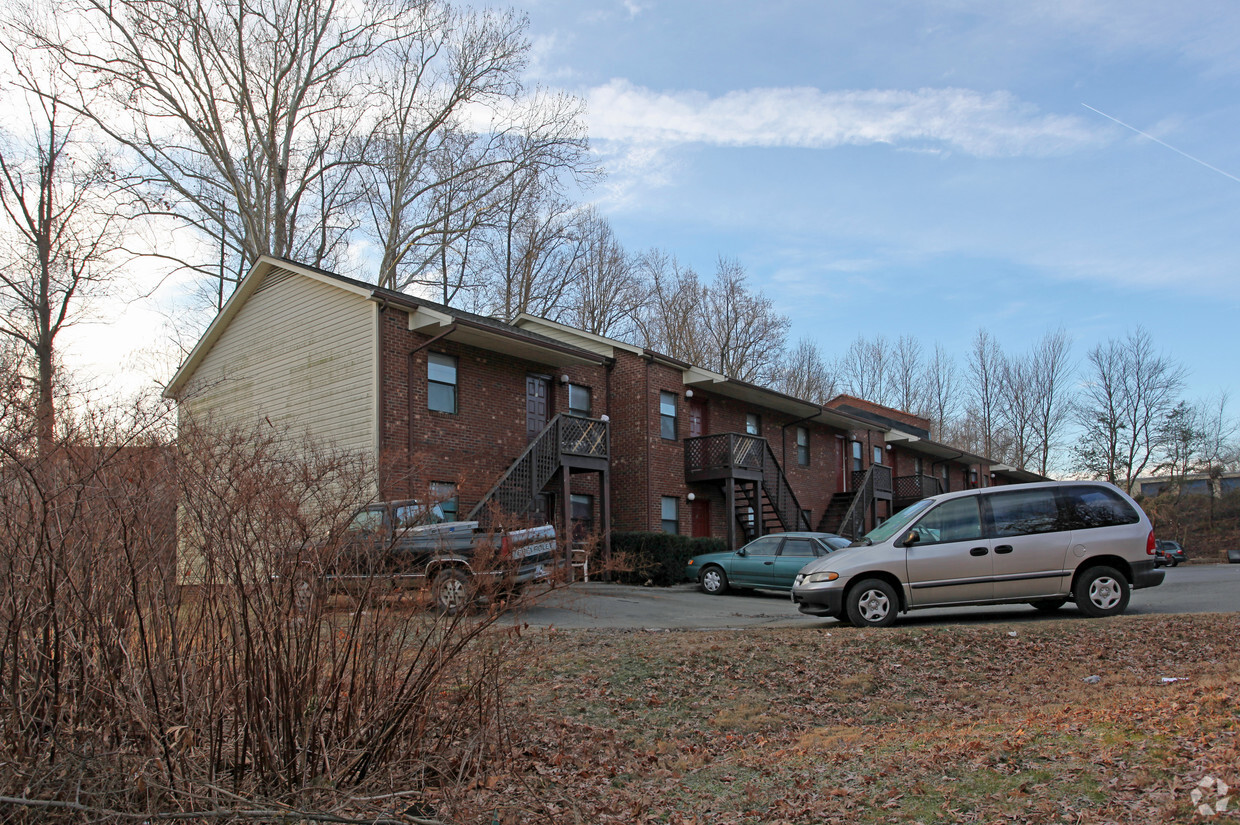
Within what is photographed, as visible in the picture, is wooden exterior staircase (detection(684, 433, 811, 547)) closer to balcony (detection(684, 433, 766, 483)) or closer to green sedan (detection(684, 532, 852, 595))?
balcony (detection(684, 433, 766, 483))

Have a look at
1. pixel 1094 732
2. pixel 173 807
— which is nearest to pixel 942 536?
pixel 1094 732

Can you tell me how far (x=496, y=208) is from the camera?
30984mm

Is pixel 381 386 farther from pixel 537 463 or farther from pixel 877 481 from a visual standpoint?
pixel 877 481

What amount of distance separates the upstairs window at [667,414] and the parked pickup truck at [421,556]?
18849 mm

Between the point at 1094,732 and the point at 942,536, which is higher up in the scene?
the point at 942,536

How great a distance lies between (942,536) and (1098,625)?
77.2 inches

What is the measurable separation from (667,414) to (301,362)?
9.60 metres

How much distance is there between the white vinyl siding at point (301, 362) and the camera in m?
17.7

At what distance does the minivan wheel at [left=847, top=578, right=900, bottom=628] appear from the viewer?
35.9ft

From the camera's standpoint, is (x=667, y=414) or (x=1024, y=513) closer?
(x=1024, y=513)

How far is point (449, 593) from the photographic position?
498 cm

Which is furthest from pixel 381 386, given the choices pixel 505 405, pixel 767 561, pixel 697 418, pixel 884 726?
pixel 884 726

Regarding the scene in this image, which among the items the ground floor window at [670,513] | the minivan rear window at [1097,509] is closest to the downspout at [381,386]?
the ground floor window at [670,513]

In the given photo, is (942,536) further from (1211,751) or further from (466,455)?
(466,455)
